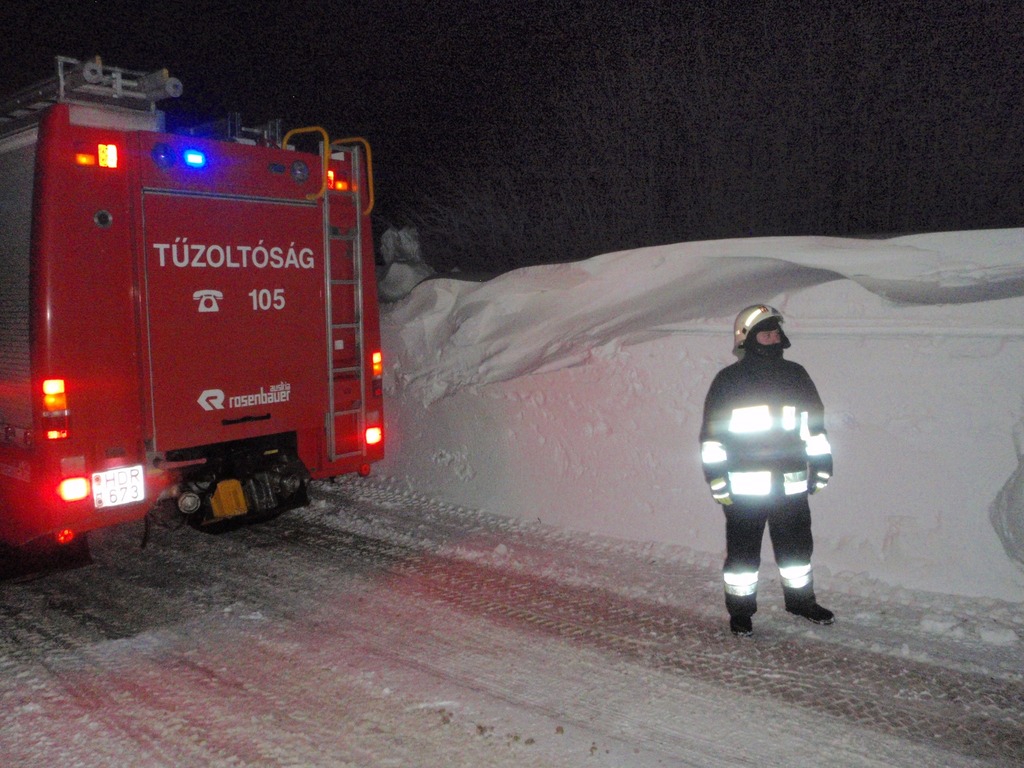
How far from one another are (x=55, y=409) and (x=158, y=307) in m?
0.90

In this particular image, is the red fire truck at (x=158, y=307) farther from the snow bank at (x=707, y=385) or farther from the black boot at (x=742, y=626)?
the black boot at (x=742, y=626)

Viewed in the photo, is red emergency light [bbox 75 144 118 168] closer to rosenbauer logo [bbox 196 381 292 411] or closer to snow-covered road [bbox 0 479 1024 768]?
rosenbauer logo [bbox 196 381 292 411]

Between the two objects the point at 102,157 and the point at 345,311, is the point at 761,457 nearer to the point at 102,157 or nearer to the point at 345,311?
the point at 345,311

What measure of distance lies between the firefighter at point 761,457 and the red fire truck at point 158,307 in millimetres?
3245

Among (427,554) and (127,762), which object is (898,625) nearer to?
(427,554)

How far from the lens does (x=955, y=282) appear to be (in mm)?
6902

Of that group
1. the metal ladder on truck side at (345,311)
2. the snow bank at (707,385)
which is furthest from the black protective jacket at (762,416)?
the metal ladder on truck side at (345,311)

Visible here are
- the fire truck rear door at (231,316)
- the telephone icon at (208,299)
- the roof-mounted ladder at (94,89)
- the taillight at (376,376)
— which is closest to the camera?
the roof-mounted ladder at (94,89)

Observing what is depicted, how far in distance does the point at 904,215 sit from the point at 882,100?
1636 mm

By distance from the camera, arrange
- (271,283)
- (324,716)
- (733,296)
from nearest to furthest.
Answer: (324,716) → (271,283) → (733,296)

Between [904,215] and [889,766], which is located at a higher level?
[904,215]

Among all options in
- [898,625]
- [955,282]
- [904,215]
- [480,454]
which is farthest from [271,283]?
[904,215]

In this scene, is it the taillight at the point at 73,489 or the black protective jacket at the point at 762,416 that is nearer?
the black protective jacket at the point at 762,416

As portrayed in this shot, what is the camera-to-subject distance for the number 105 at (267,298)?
6.07 meters
